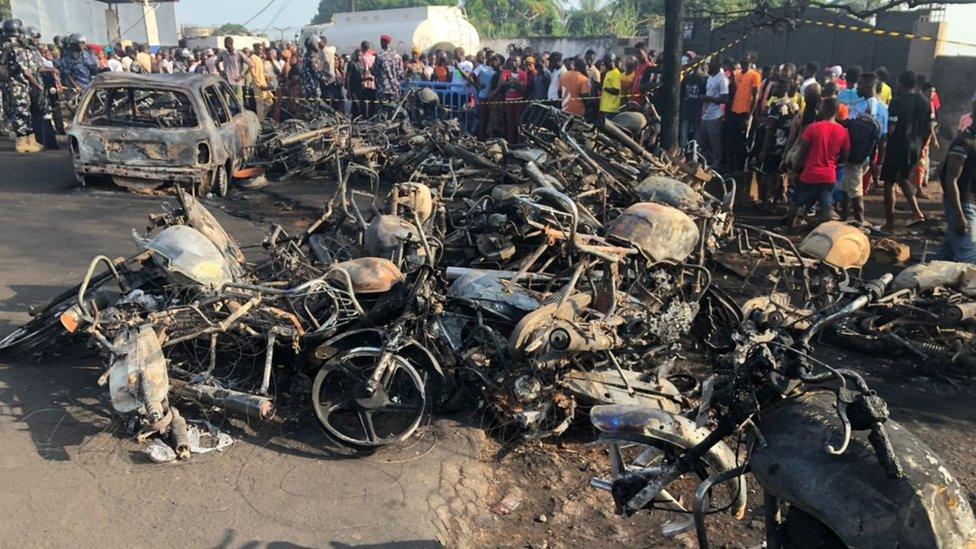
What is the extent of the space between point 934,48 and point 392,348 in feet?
52.9

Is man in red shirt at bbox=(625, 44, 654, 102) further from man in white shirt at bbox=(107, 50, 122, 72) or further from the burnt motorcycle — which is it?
man in white shirt at bbox=(107, 50, 122, 72)

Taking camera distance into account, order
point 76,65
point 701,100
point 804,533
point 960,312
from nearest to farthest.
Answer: point 804,533, point 960,312, point 701,100, point 76,65

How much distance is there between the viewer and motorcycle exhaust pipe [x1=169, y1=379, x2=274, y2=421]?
463 cm

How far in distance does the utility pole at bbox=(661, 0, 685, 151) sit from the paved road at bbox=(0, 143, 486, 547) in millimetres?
6627

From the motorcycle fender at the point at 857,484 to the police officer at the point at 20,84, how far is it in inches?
640

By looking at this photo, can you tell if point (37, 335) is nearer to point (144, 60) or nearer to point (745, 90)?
point (745, 90)

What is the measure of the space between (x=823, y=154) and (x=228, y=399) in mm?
7607

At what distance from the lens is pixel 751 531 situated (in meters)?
4.17

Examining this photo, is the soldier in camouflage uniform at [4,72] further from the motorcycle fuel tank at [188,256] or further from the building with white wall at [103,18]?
the building with white wall at [103,18]

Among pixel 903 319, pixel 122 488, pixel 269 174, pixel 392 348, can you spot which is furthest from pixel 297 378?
pixel 269 174

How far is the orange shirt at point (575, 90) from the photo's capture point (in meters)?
14.3

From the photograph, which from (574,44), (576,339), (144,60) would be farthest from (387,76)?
(574,44)

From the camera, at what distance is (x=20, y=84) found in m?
14.9

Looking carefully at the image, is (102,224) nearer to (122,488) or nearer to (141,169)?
(141,169)
